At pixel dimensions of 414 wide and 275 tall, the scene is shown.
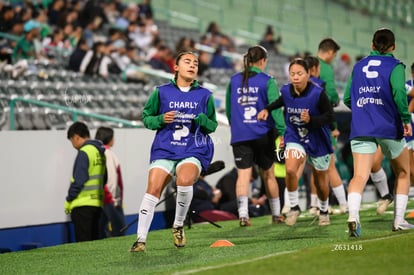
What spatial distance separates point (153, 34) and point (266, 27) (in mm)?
6815

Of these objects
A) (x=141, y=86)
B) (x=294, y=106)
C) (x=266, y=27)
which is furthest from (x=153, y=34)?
(x=294, y=106)

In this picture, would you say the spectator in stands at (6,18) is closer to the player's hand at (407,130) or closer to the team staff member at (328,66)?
the team staff member at (328,66)

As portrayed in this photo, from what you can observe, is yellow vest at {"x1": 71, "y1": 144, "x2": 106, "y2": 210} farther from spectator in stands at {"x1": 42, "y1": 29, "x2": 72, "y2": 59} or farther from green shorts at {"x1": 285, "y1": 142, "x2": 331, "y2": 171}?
spectator in stands at {"x1": 42, "y1": 29, "x2": 72, "y2": 59}

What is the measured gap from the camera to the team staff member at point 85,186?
42.9ft

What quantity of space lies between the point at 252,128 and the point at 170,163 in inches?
128

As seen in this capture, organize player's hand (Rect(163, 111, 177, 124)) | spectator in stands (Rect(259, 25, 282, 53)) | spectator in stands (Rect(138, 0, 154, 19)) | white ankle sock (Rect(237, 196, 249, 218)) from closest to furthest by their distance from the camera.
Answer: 1. player's hand (Rect(163, 111, 177, 124))
2. white ankle sock (Rect(237, 196, 249, 218))
3. spectator in stands (Rect(138, 0, 154, 19))
4. spectator in stands (Rect(259, 25, 282, 53))

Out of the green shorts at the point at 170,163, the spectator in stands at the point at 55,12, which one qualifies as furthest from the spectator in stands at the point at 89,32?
the green shorts at the point at 170,163

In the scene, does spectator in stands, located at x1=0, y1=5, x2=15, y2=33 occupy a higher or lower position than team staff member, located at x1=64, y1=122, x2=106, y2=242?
higher

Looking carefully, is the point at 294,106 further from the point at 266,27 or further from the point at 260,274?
the point at 266,27

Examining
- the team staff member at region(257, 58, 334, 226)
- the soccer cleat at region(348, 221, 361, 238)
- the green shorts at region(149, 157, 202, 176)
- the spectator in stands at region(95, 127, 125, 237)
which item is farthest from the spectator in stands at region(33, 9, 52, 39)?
the soccer cleat at region(348, 221, 361, 238)

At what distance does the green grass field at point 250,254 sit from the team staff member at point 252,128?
450 mm

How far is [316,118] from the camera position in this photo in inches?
460

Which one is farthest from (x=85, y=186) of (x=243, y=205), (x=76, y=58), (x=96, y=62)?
(x=96, y=62)

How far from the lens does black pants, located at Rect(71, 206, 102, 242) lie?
1315 cm
